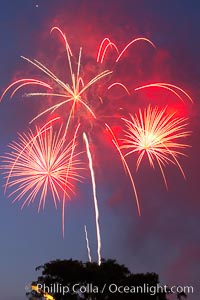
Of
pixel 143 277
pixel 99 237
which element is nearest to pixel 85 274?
pixel 143 277

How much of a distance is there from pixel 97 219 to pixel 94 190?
214cm

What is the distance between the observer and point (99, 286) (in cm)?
4800

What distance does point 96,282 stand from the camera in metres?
48.1

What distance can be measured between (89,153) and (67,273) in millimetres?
12798

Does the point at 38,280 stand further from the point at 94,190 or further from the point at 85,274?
the point at 94,190

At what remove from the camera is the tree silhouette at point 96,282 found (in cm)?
4603

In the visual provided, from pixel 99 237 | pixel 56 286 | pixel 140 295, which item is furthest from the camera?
pixel 56 286

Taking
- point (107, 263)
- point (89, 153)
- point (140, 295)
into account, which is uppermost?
point (89, 153)

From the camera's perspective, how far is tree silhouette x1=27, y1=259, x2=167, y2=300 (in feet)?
151

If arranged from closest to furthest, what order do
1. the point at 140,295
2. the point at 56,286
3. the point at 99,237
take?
1. the point at 99,237
2. the point at 140,295
3. the point at 56,286

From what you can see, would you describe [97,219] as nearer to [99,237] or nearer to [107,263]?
[99,237]

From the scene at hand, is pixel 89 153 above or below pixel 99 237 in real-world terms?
above

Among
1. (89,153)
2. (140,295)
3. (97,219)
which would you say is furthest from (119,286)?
(89,153)

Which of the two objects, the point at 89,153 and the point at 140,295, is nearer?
the point at 89,153
